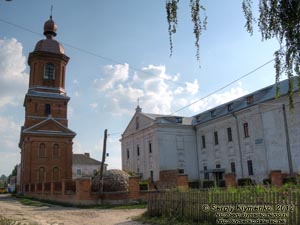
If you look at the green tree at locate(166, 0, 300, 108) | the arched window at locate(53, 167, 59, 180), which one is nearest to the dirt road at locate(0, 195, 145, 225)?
the green tree at locate(166, 0, 300, 108)

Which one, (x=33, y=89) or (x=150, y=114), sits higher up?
(x=33, y=89)

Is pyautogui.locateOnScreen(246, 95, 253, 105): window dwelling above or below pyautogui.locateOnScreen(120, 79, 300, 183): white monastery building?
above

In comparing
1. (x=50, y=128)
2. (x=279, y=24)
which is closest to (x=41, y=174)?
(x=50, y=128)

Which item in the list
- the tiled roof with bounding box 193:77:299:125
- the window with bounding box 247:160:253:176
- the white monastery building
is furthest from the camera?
the window with bounding box 247:160:253:176

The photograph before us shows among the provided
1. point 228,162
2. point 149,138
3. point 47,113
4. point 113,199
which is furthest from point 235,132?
point 47,113

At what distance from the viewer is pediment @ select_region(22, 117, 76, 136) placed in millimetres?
40812

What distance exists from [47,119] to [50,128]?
126 centimetres

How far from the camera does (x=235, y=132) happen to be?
3547 centimetres

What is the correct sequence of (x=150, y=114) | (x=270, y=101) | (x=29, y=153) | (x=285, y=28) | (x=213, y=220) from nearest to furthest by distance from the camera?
(x=285, y=28) < (x=213, y=220) < (x=270, y=101) < (x=29, y=153) < (x=150, y=114)

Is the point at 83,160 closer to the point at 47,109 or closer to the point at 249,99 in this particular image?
the point at 47,109

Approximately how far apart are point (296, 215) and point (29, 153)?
121 feet

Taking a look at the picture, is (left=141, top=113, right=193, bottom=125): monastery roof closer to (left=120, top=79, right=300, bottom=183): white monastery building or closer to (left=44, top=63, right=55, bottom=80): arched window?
(left=120, top=79, right=300, bottom=183): white monastery building

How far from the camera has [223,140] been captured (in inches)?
1473

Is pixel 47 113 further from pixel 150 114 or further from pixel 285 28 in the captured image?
pixel 285 28
